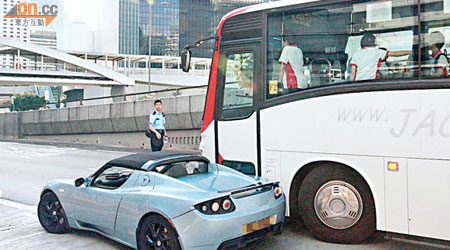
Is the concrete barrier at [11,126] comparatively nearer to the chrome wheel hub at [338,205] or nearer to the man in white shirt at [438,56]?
the chrome wheel hub at [338,205]

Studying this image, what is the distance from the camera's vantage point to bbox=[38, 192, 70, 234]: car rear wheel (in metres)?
5.66

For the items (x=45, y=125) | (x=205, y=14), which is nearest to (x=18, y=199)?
(x=45, y=125)

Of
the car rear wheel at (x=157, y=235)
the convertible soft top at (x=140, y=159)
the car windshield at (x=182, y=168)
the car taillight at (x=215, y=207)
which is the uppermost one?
the convertible soft top at (x=140, y=159)

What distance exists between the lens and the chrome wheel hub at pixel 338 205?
475 centimetres

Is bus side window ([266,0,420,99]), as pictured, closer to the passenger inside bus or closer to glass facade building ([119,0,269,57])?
the passenger inside bus

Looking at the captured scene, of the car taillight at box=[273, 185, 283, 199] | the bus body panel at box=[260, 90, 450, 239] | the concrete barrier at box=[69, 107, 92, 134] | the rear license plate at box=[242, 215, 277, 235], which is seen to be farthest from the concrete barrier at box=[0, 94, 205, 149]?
the rear license plate at box=[242, 215, 277, 235]

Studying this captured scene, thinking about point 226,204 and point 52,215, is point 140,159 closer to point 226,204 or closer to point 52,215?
point 226,204

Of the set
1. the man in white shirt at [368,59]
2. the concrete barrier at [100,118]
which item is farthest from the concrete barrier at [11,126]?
the man in white shirt at [368,59]

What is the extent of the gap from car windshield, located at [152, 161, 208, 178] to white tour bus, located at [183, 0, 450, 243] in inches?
34.5

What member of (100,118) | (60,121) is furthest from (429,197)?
(60,121)

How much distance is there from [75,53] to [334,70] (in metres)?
66.5

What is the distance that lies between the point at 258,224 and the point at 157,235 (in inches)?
42.6

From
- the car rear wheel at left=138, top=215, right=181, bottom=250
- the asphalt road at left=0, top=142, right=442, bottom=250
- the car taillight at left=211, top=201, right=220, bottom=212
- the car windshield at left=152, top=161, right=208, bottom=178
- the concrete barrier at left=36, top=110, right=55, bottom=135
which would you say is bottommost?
the asphalt road at left=0, top=142, right=442, bottom=250

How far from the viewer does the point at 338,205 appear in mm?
4855
